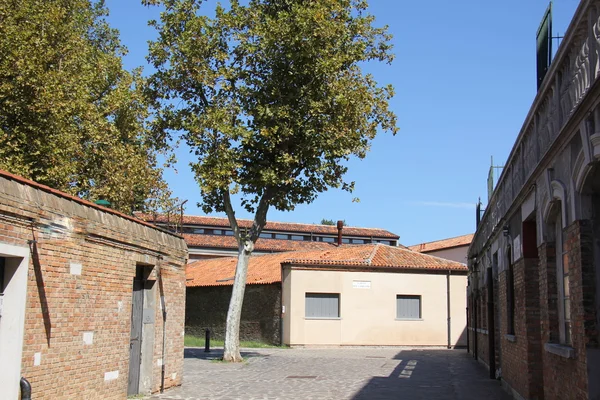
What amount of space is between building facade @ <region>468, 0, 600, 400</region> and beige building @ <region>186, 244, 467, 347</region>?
18.7m

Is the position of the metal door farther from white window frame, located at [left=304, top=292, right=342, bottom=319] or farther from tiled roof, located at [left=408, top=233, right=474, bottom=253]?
tiled roof, located at [left=408, top=233, right=474, bottom=253]

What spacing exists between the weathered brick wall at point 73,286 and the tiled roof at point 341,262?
21936mm

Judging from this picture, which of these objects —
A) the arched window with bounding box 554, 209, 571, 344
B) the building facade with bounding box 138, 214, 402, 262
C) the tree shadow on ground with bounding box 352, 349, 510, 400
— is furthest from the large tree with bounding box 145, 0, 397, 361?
the building facade with bounding box 138, 214, 402, 262

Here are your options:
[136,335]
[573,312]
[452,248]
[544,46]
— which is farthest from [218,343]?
[573,312]

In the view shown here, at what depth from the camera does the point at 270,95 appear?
2250 cm

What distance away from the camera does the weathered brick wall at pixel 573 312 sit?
7.40 metres

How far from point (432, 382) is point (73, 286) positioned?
10628mm

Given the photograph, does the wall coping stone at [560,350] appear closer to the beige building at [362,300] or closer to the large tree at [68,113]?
the large tree at [68,113]

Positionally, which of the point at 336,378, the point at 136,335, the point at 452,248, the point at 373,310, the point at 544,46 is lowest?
the point at 336,378

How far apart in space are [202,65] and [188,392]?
37.7 feet

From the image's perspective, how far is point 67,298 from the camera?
971 cm

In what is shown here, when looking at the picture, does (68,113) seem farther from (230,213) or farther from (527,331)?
(527,331)

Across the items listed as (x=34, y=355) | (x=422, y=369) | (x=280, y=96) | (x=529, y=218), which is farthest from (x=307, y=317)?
(x=34, y=355)

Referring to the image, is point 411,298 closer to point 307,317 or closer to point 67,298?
point 307,317
